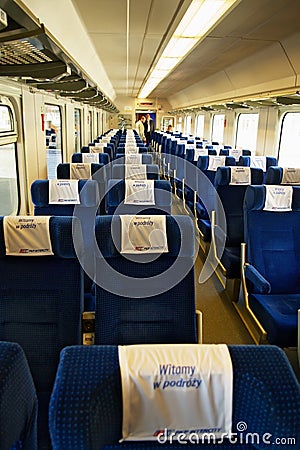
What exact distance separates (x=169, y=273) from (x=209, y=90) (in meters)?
8.56

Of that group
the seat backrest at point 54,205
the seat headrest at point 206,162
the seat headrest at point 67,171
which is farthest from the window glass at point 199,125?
the seat backrest at point 54,205

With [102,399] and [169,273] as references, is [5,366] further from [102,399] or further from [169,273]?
[169,273]

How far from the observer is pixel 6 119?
12.0 feet

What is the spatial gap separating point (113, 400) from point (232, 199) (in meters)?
3.33

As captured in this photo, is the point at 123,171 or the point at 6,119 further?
the point at 123,171

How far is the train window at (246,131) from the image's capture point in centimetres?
746

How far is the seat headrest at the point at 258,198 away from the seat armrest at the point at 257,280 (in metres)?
0.46

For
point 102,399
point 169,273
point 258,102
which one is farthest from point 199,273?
point 102,399

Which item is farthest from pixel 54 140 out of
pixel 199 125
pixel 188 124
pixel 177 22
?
pixel 188 124

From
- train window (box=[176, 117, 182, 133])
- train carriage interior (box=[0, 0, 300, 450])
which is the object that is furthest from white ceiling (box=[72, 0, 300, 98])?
train window (box=[176, 117, 182, 133])

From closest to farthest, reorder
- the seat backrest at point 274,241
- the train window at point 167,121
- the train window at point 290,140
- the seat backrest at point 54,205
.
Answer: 1. the seat backrest at point 274,241
2. the seat backrest at point 54,205
3. the train window at point 290,140
4. the train window at point 167,121

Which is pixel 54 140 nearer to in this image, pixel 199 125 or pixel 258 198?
pixel 258 198

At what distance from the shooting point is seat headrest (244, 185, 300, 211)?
9.68 feet

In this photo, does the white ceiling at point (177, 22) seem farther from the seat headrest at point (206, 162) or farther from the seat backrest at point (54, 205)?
the seat backrest at point (54, 205)
